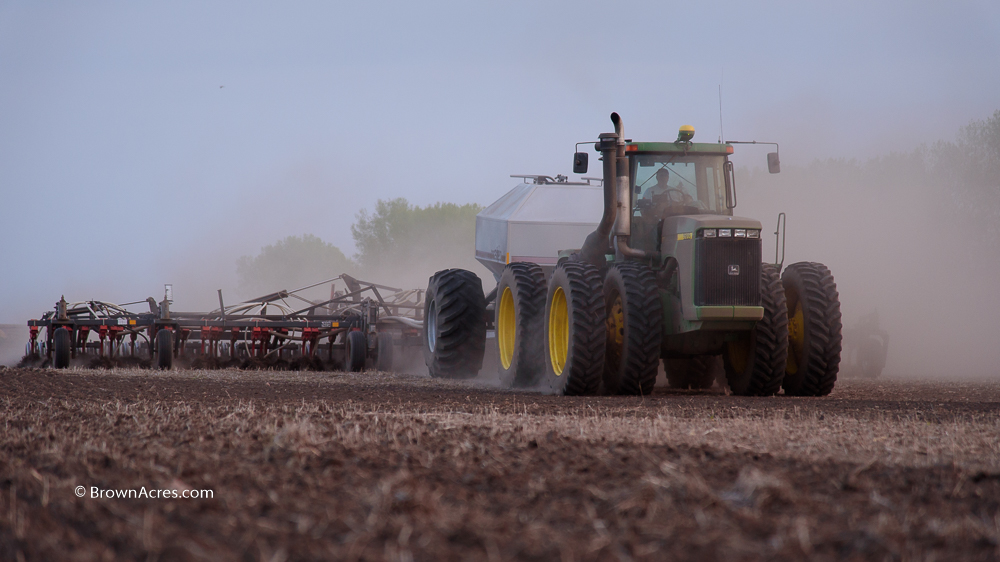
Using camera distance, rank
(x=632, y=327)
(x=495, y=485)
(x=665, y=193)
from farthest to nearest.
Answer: (x=665, y=193) → (x=632, y=327) → (x=495, y=485)

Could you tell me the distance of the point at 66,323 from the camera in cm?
1572

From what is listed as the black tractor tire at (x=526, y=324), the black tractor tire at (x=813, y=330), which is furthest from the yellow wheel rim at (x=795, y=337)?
the black tractor tire at (x=526, y=324)

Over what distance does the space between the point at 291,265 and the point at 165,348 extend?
65352 millimetres

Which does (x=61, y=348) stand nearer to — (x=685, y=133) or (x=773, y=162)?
(x=685, y=133)

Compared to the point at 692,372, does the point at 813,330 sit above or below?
above

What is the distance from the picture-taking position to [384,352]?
50.1ft

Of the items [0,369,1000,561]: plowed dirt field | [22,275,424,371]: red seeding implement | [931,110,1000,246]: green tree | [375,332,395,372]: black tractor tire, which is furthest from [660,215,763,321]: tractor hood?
[931,110,1000,246]: green tree

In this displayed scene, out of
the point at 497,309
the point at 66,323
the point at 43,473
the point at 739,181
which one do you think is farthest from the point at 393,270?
the point at 43,473

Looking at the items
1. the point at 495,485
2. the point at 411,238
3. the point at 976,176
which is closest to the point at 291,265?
the point at 411,238

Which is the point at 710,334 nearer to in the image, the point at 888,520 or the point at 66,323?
the point at 888,520

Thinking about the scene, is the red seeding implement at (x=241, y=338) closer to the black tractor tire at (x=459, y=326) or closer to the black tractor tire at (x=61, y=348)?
the black tractor tire at (x=61, y=348)

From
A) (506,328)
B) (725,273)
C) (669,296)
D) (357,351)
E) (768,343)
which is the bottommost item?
(357,351)

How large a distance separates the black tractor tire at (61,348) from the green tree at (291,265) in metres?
58.1

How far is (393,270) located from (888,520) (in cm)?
5979
